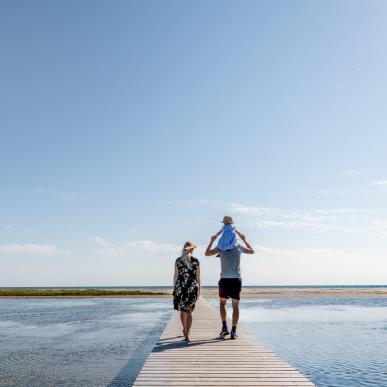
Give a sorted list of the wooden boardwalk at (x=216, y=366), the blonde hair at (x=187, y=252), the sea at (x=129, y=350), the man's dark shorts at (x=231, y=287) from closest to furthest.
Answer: the wooden boardwalk at (x=216, y=366)
the man's dark shorts at (x=231, y=287)
the blonde hair at (x=187, y=252)
the sea at (x=129, y=350)

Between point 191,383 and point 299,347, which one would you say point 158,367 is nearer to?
point 191,383

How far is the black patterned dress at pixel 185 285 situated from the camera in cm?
1040

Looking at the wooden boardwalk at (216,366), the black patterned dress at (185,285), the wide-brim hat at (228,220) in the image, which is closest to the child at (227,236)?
the wide-brim hat at (228,220)

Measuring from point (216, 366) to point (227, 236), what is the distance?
3.12m

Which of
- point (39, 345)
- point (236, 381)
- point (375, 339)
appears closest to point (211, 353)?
point (236, 381)

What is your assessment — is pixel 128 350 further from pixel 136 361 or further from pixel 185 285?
pixel 185 285

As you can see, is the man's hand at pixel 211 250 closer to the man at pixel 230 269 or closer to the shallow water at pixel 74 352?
the man at pixel 230 269

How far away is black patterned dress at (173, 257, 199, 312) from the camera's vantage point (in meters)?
10.4

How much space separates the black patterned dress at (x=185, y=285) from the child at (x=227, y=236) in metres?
0.82

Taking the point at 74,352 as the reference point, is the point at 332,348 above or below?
above

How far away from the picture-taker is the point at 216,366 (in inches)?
304

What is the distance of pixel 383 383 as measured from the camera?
380 inches

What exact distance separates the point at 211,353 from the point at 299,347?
6.74 m

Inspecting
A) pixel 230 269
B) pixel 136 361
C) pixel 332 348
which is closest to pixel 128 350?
pixel 136 361
